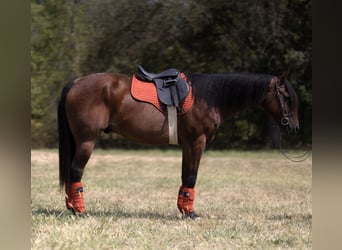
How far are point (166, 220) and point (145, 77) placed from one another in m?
1.13

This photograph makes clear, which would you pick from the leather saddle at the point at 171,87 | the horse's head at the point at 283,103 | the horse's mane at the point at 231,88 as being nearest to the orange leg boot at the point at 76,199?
the leather saddle at the point at 171,87

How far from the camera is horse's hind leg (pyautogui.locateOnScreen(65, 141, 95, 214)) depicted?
158 inches

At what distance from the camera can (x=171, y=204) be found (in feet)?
15.4

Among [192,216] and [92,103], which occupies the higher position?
[92,103]

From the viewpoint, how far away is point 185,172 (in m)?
4.13

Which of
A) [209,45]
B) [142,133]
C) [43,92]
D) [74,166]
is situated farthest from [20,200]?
[43,92]

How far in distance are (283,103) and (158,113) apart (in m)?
0.99

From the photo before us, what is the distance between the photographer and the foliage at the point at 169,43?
591 centimetres

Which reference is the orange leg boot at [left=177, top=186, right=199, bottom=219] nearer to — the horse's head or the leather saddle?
the leather saddle

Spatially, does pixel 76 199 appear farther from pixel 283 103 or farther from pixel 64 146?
pixel 283 103

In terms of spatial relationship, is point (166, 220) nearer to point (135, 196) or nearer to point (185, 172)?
point (185, 172)

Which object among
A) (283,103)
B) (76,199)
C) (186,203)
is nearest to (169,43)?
(283,103)

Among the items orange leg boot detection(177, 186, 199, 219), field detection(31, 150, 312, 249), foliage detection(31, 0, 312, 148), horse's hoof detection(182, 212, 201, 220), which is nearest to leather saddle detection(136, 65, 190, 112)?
orange leg boot detection(177, 186, 199, 219)

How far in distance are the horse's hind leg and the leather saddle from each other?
0.67m
